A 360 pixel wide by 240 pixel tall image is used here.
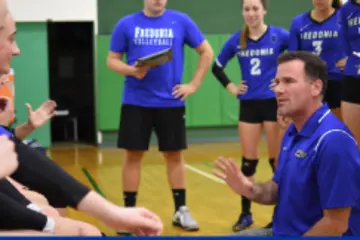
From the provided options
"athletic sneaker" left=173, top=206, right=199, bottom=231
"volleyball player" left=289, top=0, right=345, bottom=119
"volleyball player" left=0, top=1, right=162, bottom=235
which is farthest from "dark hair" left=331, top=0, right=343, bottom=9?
"volleyball player" left=0, top=1, right=162, bottom=235

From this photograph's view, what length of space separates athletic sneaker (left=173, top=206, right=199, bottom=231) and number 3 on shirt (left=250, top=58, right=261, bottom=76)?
1.29 meters

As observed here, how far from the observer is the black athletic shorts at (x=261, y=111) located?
15.3 ft

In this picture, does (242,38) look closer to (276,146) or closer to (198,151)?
(276,146)

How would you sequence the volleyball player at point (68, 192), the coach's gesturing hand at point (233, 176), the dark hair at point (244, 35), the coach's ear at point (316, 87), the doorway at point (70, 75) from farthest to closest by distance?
the doorway at point (70, 75) < the dark hair at point (244, 35) < the coach's ear at point (316, 87) < the coach's gesturing hand at point (233, 176) < the volleyball player at point (68, 192)

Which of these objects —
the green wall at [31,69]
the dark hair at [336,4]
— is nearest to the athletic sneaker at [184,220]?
the dark hair at [336,4]

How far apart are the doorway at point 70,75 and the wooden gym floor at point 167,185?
1004 millimetres

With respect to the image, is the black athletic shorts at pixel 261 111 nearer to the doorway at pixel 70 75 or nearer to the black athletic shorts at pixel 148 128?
the black athletic shorts at pixel 148 128

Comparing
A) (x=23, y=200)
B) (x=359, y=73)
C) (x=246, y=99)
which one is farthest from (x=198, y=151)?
(x=23, y=200)

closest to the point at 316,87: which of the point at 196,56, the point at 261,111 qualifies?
the point at 261,111

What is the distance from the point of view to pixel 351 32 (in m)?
3.95

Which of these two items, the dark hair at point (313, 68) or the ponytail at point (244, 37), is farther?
the ponytail at point (244, 37)

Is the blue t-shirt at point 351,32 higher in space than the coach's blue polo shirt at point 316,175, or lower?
higher

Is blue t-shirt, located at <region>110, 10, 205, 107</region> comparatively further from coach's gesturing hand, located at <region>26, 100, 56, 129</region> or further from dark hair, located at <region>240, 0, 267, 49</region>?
coach's gesturing hand, located at <region>26, 100, 56, 129</region>

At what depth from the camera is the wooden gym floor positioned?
473cm
